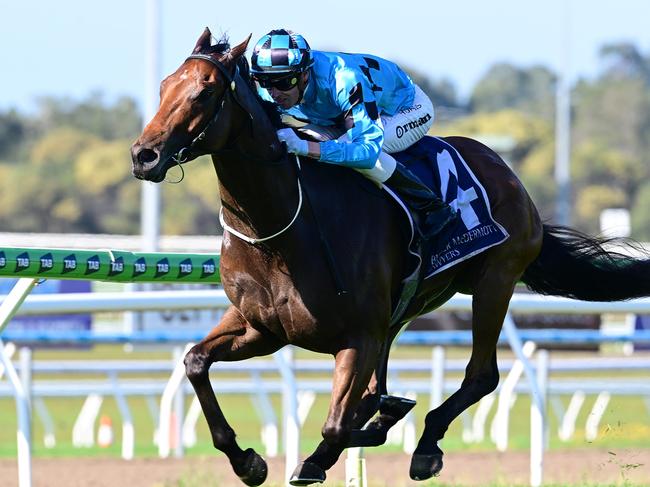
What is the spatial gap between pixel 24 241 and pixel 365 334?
11.3 m

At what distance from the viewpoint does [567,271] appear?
6672 mm

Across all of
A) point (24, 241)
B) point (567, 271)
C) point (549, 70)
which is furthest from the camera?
point (549, 70)

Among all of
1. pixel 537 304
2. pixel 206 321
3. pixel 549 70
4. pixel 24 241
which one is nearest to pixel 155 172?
pixel 537 304

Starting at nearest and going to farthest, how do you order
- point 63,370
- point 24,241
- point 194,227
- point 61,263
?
point 61,263, point 63,370, point 24,241, point 194,227

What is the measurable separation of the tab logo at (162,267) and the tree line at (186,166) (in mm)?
41858

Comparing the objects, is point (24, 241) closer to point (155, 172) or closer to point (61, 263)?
point (61, 263)

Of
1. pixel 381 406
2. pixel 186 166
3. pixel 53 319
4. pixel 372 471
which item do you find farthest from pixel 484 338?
pixel 186 166

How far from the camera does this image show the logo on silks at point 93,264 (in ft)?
19.1

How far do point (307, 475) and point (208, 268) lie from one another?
4.75 ft

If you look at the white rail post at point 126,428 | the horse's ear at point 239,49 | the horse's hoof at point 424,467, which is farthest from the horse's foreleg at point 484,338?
the white rail post at point 126,428

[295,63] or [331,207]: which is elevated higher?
[295,63]

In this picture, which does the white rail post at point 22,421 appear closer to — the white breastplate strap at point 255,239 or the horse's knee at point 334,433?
the white breastplate strap at point 255,239

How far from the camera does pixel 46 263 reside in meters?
5.63

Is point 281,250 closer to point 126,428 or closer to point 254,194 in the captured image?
point 254,194
